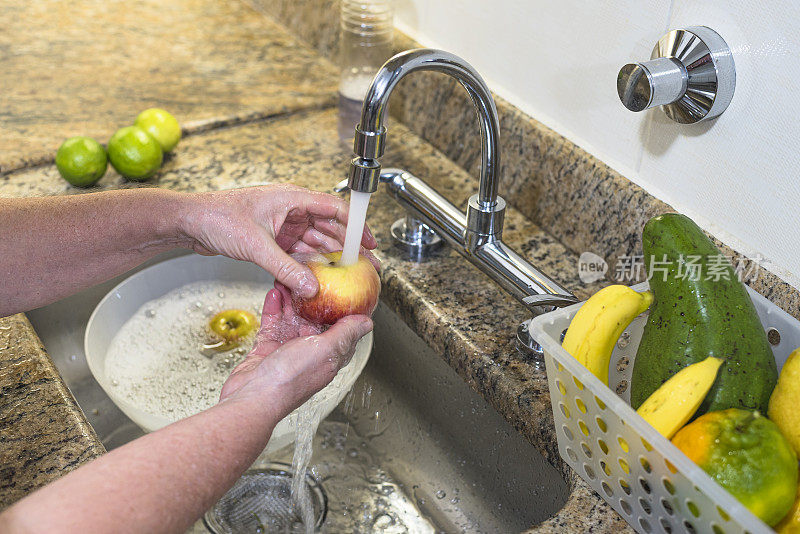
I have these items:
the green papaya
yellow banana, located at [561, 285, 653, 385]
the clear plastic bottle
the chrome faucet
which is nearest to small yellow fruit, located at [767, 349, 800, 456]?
the green papaya

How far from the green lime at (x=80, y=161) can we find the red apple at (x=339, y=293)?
20.7 inches

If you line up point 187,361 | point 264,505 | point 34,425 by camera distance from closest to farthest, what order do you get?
point 34,425
point 264,505
point 187,361

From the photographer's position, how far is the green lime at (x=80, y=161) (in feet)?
4.08

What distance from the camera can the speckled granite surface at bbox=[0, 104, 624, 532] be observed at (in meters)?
0.94

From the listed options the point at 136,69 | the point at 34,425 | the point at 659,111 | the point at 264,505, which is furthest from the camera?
the point at 136,69

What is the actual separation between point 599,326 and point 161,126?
89 cm

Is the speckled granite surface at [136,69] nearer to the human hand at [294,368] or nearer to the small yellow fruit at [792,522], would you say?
the human hand at [294,368]

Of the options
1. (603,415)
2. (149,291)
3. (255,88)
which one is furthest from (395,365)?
(255,88)

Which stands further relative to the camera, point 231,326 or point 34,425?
point 231,326

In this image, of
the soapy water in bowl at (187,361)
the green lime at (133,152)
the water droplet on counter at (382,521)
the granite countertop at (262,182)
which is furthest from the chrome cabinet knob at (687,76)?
the green lime at (133,152)

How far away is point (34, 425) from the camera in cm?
86

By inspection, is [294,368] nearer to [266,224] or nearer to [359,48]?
[266,224]

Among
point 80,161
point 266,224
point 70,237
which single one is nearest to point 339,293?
point 266,224

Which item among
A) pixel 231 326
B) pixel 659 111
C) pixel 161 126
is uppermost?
pixel 659 111
